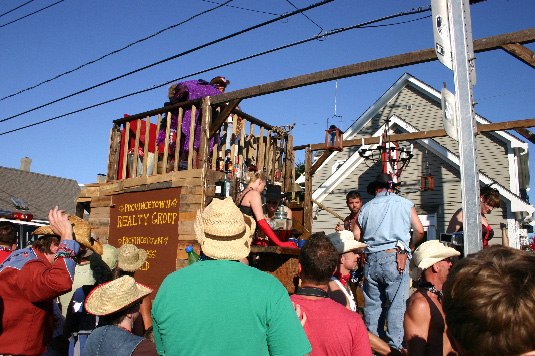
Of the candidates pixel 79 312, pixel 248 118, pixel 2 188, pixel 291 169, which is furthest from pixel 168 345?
pixel 2 188

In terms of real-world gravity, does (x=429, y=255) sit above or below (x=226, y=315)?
above

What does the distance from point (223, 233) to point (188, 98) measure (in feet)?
16.8

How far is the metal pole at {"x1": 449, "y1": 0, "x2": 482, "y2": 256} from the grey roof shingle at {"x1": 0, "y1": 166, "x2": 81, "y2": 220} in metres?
25.1

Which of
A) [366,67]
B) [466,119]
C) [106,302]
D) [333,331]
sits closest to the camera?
[333,331]

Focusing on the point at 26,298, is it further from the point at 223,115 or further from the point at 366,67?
the point at 366,67

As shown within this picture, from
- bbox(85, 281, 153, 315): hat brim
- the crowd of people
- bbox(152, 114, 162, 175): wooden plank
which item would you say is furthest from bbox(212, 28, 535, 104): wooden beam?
bbox(85, 281, 153, 315): hat brim

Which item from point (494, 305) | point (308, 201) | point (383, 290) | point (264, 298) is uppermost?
point (308, 201)

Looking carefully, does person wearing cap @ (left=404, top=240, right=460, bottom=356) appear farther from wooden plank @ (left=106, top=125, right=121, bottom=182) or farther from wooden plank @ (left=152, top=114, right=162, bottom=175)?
wooden plank @ (left=106, top=125, right=121, bottom=182)

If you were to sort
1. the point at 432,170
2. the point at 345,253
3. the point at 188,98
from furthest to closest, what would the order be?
the point at 432,170
the point at 188,98
the point at 345,253

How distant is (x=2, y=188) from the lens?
25.2 metres

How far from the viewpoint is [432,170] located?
13.4 meters

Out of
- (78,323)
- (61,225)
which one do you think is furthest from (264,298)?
(78,323)

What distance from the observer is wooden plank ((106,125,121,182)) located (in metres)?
7.76

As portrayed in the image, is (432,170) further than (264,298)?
Yes
